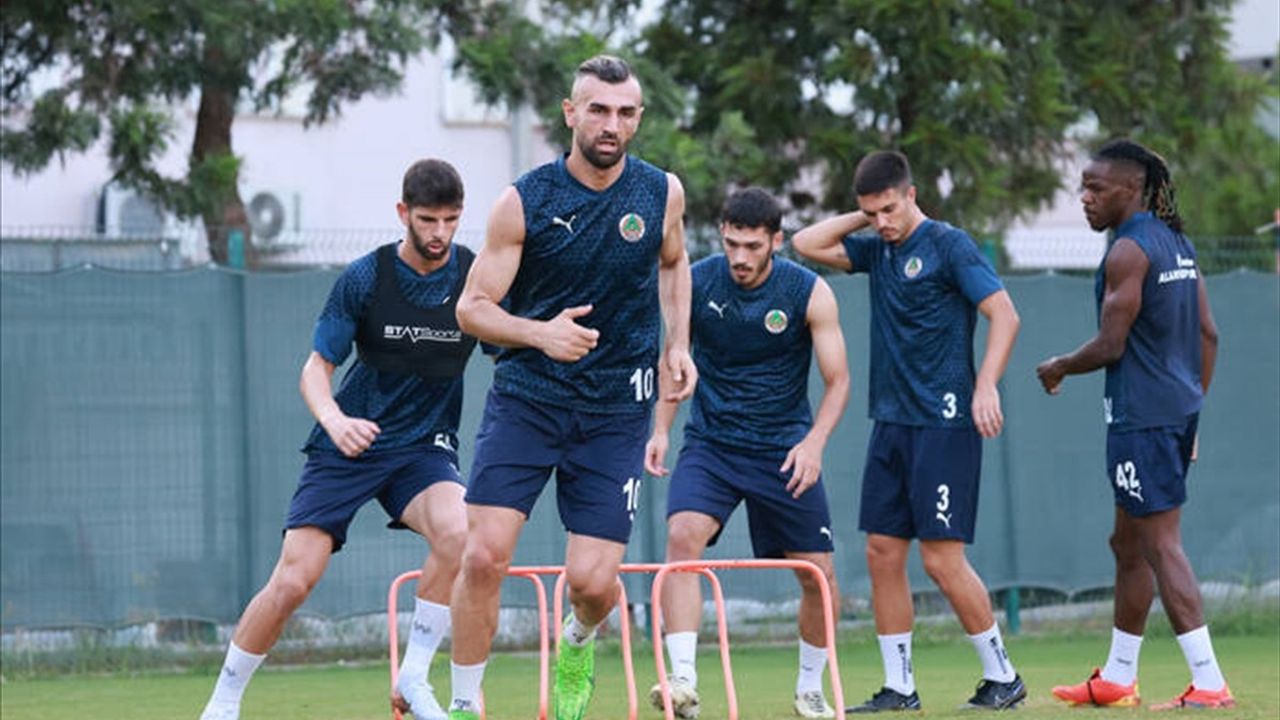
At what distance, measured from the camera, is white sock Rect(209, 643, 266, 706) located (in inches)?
355

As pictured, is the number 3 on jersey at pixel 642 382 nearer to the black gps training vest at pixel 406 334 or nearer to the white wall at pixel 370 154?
the black gps training vest at pixel 406 334

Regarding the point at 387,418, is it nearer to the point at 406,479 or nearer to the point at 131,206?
the point at 406,479

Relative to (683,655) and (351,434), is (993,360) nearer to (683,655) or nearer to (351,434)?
(683,655)

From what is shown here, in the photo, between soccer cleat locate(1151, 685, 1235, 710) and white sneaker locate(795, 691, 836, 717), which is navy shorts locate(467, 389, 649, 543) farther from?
soccer cleat locate(1151, 685, 1235, 710)

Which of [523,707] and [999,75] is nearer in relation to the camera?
[523,707]

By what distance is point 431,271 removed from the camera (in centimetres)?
950

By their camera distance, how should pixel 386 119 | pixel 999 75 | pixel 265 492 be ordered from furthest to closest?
pixel 386 119 → pixel 999 75 → pixel 265 492

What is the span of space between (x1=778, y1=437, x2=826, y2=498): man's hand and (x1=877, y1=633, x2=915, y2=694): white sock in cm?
77

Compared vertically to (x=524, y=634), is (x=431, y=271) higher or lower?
higher

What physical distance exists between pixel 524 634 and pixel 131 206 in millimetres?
14174

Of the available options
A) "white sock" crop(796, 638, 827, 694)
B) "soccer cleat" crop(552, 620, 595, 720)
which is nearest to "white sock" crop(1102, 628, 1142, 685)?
"white sock" crop(796, 638, 827, 694)

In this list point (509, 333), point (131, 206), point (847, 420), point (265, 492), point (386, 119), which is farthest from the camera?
point (386, 119)

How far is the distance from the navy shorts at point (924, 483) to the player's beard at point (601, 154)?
2.67 meters

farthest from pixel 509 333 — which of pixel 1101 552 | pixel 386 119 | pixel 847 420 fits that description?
pixel 386 119
